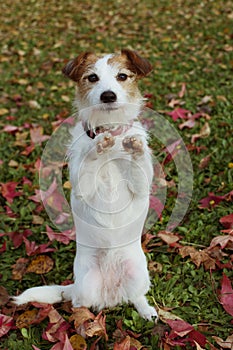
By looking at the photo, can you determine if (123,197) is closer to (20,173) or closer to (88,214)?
(88,214)

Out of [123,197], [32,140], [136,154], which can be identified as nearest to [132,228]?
[123,197]

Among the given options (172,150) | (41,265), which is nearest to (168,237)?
(41,265)

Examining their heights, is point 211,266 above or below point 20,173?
below

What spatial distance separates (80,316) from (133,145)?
1.16 metres

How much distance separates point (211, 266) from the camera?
3297mm

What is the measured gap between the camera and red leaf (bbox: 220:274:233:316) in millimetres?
2873

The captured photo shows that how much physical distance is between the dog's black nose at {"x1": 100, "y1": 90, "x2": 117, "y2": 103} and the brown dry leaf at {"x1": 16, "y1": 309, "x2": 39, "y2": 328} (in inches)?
60.8

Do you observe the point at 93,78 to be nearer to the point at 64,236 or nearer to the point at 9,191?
the point at 64,236

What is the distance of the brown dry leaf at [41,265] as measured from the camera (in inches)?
138

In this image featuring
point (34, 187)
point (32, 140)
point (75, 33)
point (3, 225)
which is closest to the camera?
point (3, 225)

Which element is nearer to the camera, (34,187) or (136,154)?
(136,154)

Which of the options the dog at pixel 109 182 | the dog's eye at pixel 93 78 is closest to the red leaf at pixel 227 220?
the dog at pixel 109 182

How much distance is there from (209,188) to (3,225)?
6.33 feet

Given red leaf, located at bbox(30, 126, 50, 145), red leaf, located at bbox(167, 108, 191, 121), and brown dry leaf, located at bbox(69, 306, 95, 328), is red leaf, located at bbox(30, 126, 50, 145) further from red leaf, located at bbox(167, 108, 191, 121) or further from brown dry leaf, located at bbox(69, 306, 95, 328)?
brown dry leaf, located at bbox(69, 306, 95, 328)
